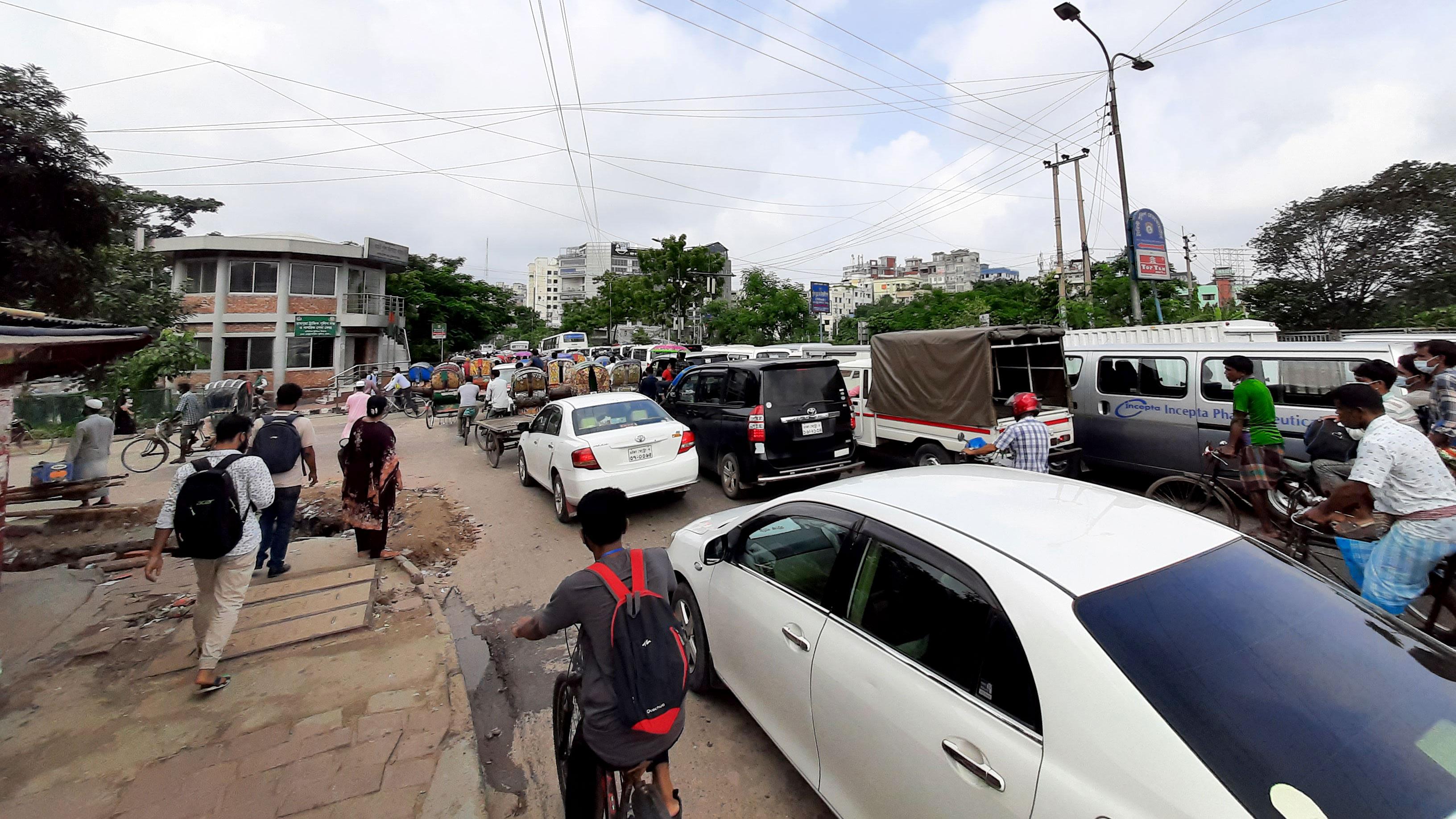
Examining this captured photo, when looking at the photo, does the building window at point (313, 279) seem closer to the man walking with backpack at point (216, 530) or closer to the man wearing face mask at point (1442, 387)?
the man walking with backpack at point (216, 530)

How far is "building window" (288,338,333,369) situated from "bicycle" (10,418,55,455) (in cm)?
1409

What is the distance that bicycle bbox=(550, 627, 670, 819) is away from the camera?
214cm

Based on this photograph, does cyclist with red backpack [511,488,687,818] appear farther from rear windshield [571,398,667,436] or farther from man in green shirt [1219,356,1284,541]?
man in green shirt [1219,356,1284,541]

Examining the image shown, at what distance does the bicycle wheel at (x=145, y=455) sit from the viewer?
11.0 meters

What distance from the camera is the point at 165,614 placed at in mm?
4801

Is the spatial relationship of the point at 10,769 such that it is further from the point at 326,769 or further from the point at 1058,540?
the point at 1058,540

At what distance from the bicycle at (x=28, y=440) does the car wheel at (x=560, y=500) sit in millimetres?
12818

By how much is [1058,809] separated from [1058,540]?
0.82 metres

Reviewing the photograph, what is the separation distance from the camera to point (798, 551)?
9.61 ft

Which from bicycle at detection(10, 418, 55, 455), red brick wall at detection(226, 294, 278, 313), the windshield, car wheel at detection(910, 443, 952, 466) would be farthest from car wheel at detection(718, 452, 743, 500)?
red brick wall at detection(226, 294, 278, 313)

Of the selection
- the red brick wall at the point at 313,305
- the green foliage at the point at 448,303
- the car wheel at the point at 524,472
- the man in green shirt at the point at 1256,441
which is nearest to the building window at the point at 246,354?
the red brick wall at the point at 313,305

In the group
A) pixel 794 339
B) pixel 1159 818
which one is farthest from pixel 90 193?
pixel 794 339

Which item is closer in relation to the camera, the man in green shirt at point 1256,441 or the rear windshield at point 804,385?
the man in green shirt at point 1256,441

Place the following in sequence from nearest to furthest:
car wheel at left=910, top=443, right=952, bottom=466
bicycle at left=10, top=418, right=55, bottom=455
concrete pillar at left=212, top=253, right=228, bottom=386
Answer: car wheel at left=910, top=443, right=952, bottom=466
bicycle at left=10, top=418, right=55, bottom=455
concrete pillar at left=212, top=253, right=228, bottom=386
